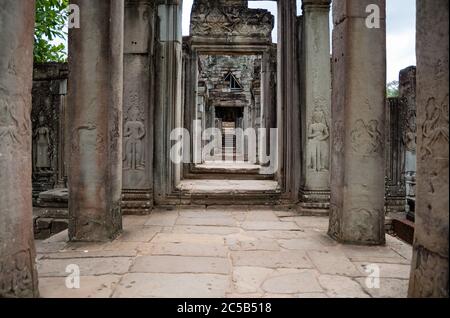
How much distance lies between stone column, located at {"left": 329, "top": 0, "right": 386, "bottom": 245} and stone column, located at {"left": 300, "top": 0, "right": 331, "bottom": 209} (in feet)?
6.45

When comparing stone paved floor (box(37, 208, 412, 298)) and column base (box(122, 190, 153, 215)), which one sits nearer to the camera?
stone paved floor (box(37, 208, 412, 298))

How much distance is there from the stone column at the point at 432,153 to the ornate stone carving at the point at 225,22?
768 centimetres

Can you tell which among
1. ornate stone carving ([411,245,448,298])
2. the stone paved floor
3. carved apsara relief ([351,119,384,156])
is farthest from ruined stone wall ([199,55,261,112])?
ornate stone carving ([411,245,448,298])

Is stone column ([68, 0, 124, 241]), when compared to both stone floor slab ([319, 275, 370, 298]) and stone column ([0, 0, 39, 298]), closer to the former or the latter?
stone column ([0, 0, 39, 298])

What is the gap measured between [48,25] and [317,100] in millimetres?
5360

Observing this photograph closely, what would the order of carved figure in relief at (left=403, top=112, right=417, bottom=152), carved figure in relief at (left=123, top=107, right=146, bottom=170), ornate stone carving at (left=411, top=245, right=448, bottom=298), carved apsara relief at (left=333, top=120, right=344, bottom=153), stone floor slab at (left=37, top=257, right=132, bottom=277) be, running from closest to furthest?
ornate stone carving at (left=411, top=245, right=448, bottom=298)
stone floor slab at (left=37, top=257, right=132, bottom=277)
carved apsara relief at (left=333, top=120, right=344, bottom=153)
carved figure in relief at (left=123, top=107, right=146, bottom=170)
carved figure in relief at (left=403, top=112, right=417, bottom=152)

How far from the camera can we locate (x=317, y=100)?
18.2 feet

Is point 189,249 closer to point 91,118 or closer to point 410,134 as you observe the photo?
point 91,118

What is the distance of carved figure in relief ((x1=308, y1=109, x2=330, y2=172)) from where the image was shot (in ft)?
18.3

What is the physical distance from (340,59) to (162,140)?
10.3ft

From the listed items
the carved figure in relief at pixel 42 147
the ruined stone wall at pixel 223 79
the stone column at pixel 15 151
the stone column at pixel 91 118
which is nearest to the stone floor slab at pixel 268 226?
the stone column at pixel 91 118
